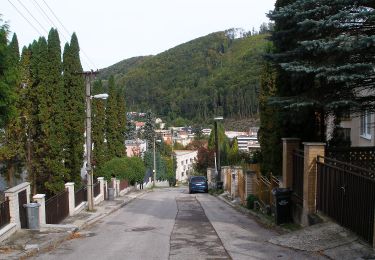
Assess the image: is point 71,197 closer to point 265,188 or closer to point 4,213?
point 4,213

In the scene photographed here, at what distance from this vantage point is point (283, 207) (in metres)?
14.8

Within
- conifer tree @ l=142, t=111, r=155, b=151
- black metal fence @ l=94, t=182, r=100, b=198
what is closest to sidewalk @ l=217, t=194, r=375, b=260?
black metal fence @ l=94, t=182, r=100, b=198

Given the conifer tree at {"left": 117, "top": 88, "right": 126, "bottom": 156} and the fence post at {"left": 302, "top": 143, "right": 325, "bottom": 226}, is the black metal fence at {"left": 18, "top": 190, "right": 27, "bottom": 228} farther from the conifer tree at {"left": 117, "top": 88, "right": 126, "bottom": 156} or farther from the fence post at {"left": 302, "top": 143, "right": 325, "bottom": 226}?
the conifer tree at {"left": 117, "top": 88, "right": 126, "bottom": 156}

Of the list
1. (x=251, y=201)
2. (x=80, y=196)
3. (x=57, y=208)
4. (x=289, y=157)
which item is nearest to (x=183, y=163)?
(x=80, y=196)

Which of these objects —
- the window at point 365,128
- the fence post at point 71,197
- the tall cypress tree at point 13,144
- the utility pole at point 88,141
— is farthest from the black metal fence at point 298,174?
the tall cypress tree at point 13,144

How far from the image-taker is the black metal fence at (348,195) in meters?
9.33

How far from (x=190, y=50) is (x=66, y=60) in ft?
554

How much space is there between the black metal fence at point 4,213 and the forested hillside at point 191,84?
446 feet

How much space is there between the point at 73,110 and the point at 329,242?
2566 cm

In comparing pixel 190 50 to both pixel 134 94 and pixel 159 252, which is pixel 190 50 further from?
pixel 159 252

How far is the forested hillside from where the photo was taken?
158 m

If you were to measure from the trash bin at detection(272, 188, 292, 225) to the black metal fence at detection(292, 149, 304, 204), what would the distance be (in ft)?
1.02

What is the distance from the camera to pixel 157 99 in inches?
6949

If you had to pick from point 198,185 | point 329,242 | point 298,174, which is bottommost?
point 198,185
